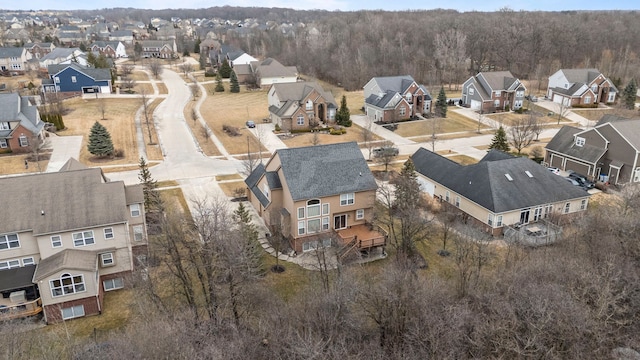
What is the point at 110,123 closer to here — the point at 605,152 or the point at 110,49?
the point at 605,152

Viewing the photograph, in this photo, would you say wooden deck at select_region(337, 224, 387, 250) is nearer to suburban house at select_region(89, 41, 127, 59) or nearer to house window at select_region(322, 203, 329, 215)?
house window at select_region(322, 203, 329, 215)

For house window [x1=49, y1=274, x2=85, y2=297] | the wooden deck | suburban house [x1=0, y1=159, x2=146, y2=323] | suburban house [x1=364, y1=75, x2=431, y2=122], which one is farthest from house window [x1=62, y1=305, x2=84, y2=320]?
suburban house [x1=364, y1=75, x2=431, y2=122]

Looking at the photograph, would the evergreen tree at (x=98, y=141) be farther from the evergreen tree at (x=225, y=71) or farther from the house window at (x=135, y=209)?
the evergreen tree at (x=225, y=71)

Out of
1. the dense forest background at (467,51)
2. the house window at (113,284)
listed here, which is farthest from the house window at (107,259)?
the dense forest background at (467,51)

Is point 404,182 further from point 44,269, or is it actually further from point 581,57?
point 581,57

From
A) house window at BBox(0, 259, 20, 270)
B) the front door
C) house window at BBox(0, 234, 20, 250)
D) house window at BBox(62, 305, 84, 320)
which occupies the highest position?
house window at BBox(0, 234, 20, 250)

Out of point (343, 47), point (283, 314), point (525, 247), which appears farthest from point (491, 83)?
point (283, 314)
